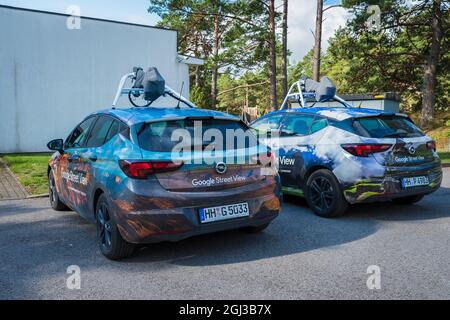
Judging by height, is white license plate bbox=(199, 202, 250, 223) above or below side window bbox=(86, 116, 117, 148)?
below

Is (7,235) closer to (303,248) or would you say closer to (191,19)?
(303,248)

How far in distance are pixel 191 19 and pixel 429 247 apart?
28.1 m

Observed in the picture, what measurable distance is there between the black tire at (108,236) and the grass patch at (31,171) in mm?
4199

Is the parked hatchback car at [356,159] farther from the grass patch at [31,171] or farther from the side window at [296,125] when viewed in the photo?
the grass patch at [31,171]

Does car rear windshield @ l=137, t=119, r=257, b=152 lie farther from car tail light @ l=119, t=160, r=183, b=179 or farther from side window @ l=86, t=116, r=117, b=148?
side window @ l=86, t=116, r=117, b=148

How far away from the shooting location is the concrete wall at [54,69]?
15008 millimetres

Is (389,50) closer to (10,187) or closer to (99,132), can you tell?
(10,187)

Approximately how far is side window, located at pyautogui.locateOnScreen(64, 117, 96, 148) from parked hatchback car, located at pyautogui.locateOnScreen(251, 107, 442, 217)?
3155 millimetres

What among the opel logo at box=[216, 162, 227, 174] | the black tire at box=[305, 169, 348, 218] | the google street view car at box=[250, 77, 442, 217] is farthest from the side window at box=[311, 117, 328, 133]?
the opel logo at box=[216, 162, 227, 174]

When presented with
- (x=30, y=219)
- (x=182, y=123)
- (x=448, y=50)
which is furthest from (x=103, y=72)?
(x=448, y=50)

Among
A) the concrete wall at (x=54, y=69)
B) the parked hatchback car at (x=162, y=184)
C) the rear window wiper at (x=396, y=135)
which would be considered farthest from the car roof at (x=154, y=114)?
the concrete wall at (x=54, y=69)

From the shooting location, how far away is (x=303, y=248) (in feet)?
15.8

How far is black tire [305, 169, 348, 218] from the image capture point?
20.0 ft
